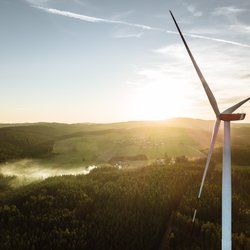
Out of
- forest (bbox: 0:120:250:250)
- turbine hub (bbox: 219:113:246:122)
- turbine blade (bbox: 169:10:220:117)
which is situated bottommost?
forest (bbox: 0:120:250:250)

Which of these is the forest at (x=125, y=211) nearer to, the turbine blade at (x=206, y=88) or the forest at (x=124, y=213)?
the forest at (x=124, y=213)

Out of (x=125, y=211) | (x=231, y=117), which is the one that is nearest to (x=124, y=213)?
(x=125, y=211)

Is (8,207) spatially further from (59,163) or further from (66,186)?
(59,163)

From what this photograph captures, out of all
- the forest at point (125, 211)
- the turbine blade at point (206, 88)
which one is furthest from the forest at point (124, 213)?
the turbine blade at point (206, 88)

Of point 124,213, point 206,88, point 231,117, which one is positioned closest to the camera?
point 231,117

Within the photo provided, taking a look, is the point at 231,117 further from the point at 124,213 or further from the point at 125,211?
the point at 125,211

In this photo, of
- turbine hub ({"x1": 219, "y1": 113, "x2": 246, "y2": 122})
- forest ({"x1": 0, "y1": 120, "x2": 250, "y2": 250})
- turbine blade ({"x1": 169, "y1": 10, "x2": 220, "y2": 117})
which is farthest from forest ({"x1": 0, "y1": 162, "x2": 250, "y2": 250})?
turbine hub ({"x1": 219, "y1": 113, "x2": 246, "y2": 122})

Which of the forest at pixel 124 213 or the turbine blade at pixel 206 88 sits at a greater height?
the turbine blade at pixel 206 88

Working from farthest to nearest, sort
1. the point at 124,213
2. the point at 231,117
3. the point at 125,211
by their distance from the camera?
the point at 125,211 → the point at 124,213 → the point at 231,117

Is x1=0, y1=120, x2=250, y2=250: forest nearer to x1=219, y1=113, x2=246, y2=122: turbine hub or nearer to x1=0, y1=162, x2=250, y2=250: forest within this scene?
x1=0, y1=162, x2=250, y2=250: forest

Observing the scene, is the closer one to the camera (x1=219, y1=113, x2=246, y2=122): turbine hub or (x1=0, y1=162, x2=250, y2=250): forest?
(x1=219, y1=113, x2=246, y2=122): turbine hub

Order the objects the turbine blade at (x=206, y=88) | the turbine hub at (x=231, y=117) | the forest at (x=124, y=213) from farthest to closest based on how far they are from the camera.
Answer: the forest at (x=124, y=213) → the turbine blade at (x=206, y=88) → the turbine hub at (x=231, y=117)
